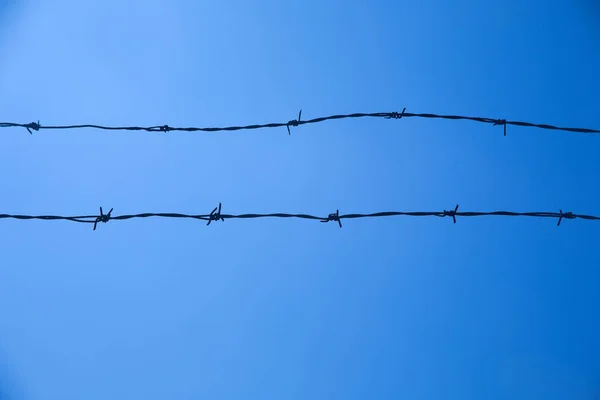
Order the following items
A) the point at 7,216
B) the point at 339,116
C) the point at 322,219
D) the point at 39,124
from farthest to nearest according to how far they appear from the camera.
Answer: the point at 39,124 < the point at 339,116 < the point at 322,219 < the point at 7,216

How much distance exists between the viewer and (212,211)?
269cm

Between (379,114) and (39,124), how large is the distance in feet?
9.53

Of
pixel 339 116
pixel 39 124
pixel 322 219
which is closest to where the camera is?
pixel 322 219

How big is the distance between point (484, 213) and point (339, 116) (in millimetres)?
1254

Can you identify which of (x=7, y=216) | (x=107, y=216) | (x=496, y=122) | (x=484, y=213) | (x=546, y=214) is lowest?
(x=7, y=216)

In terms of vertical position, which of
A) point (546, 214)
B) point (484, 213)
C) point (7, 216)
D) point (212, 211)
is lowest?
point (7, 216)

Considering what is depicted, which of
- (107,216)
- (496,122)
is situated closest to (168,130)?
(107,216)

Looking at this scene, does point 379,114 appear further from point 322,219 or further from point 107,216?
point 107,216

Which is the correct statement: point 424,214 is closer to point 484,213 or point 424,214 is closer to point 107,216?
point 484,213

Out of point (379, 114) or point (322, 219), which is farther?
point (379, 114)

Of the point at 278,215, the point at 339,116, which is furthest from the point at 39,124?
the point at 339,116

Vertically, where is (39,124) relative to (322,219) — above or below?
above

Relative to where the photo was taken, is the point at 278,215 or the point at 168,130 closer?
the point at 278,215

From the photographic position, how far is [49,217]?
8.68ft
